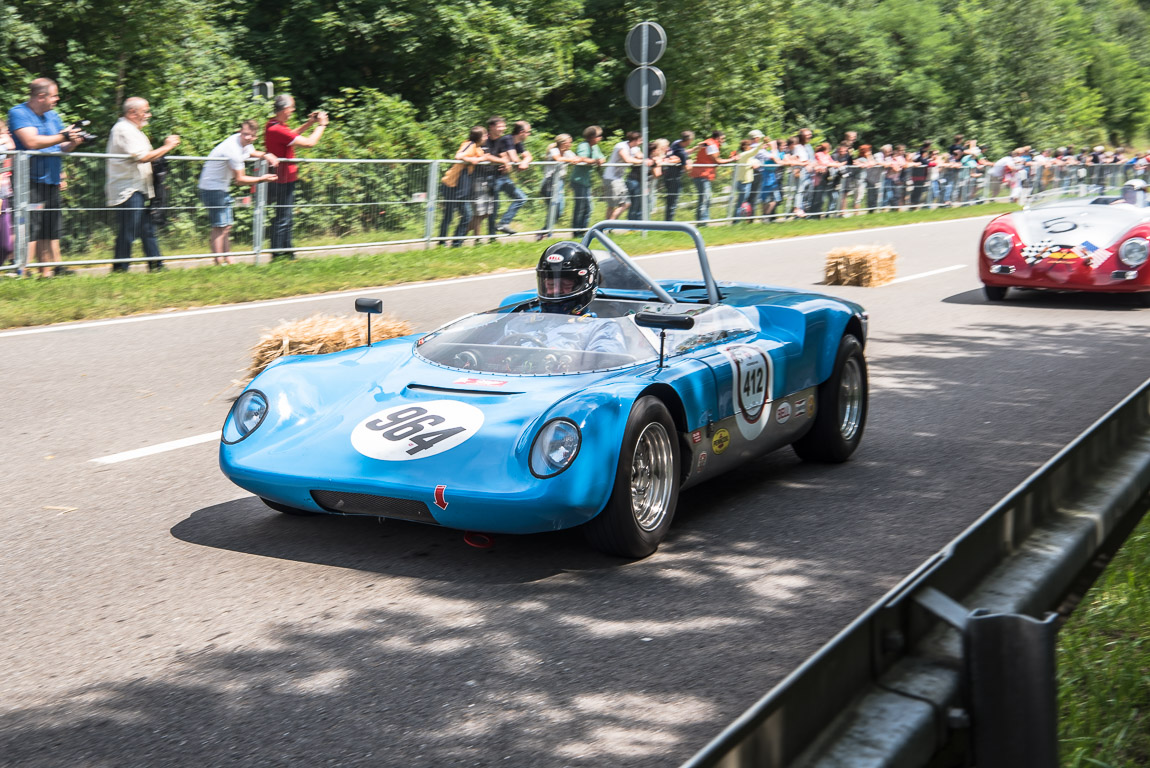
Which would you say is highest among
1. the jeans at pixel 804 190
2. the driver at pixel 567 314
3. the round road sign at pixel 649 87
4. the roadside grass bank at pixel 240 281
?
the round road sign at pixel 649 87

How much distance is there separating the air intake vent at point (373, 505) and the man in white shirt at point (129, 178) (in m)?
9.08

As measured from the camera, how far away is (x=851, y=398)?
6859 millimetres

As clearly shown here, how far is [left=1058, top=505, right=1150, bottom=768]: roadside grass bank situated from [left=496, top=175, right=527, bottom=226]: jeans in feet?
45.3

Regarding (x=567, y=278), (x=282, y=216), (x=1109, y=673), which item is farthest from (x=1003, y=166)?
(x=1109, y=673)

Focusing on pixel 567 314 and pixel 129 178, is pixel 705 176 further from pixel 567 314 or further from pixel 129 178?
pixel 567 314

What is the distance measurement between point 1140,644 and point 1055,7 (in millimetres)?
55062

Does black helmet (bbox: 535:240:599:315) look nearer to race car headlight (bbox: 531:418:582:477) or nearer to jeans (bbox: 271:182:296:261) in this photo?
race car headlight (bbox: 531:418:582:477)

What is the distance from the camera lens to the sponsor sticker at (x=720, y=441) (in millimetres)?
5492

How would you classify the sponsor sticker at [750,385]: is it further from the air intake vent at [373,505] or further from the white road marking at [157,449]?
the white road marking at [157,449]

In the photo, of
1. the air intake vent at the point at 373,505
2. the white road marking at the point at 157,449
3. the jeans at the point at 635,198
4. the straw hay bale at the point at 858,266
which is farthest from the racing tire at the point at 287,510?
the jeans at the point at 635,198

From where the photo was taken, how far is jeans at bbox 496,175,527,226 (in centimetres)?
1794

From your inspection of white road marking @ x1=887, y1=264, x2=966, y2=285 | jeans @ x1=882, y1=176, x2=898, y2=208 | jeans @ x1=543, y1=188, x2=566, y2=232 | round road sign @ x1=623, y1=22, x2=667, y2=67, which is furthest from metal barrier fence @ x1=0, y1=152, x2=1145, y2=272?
jeans @ x1=882, y1=176, x2=898, y2=208

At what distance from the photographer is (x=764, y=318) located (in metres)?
6.36

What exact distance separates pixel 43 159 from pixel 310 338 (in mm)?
5393
